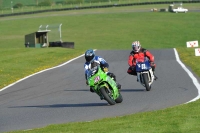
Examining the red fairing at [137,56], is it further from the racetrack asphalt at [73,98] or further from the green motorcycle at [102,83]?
the green motorcycle at [102,83]

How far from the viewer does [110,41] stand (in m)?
57.6

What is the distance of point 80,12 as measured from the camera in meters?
87.0

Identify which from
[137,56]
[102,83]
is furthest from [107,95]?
[137,56]

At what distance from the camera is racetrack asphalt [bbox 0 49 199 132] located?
1269 cm

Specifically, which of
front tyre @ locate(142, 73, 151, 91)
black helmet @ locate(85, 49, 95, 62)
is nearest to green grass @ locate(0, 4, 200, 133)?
black helmet @ locate(85, 49, 95, 62)

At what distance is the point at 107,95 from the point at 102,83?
0.32 meters

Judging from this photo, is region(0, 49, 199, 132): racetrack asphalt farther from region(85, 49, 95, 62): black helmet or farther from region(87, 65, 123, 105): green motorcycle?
region(85, 49, 95, 62): black helmet

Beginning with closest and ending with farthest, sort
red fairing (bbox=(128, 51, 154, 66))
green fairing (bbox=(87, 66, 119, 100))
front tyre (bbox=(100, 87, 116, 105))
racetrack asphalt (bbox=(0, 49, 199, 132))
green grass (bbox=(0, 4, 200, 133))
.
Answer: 1. green grass (bbox=(0, 4, 200, 133))
2. racetrack asphalt (bbox=(0, 49, 199, 132))
3. green fairing (bbox=(87, 66, 119, 100))
4. front tyre (bbox=(100, 87, 116, 105))
5. red fairing (bbox=(128, 51, 154, 66))

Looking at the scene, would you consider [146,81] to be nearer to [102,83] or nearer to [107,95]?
[107,95]

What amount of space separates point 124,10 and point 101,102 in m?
72.5

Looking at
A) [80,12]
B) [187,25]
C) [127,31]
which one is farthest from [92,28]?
[80,12]

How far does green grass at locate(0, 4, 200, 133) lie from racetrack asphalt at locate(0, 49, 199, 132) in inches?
43.9

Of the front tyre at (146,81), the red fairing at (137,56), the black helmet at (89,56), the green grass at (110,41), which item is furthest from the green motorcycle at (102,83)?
the red fairing at (137,56)

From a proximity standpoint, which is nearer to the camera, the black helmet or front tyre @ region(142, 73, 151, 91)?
the black helmet
